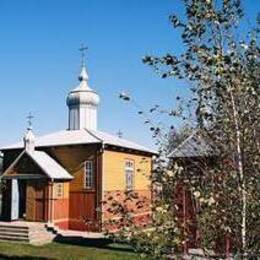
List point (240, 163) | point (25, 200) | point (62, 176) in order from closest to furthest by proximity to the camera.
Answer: point (240, 163) < point (62, 176) < point (25, 200)

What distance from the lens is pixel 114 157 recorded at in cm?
2684

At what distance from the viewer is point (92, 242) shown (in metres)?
22.5

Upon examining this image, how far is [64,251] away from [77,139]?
8533 millimetres

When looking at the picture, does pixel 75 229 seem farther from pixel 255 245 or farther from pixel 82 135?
pixel 255 245

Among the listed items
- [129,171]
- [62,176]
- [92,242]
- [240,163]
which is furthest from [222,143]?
[129,171]

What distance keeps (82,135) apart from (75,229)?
5.28 metres

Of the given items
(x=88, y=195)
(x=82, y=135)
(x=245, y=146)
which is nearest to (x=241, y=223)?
(x=245, y=146)

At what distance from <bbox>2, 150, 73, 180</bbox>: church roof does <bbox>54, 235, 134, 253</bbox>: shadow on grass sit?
327cm

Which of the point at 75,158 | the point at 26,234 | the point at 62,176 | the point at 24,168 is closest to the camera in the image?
the point at 26,234

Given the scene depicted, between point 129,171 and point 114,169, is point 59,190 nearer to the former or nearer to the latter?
point 114,169

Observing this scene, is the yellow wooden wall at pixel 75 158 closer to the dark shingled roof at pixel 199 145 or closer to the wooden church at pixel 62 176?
the wooden church at pixel 62 176

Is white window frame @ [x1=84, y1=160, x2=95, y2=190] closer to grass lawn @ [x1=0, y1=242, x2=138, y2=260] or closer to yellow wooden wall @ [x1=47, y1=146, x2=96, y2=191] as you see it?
yellow wooden wall @ [x1=47, y1=146, x2=96, y2=191]

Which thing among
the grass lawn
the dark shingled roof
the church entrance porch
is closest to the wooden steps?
the grass lawn

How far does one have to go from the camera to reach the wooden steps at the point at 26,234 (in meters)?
22.3
